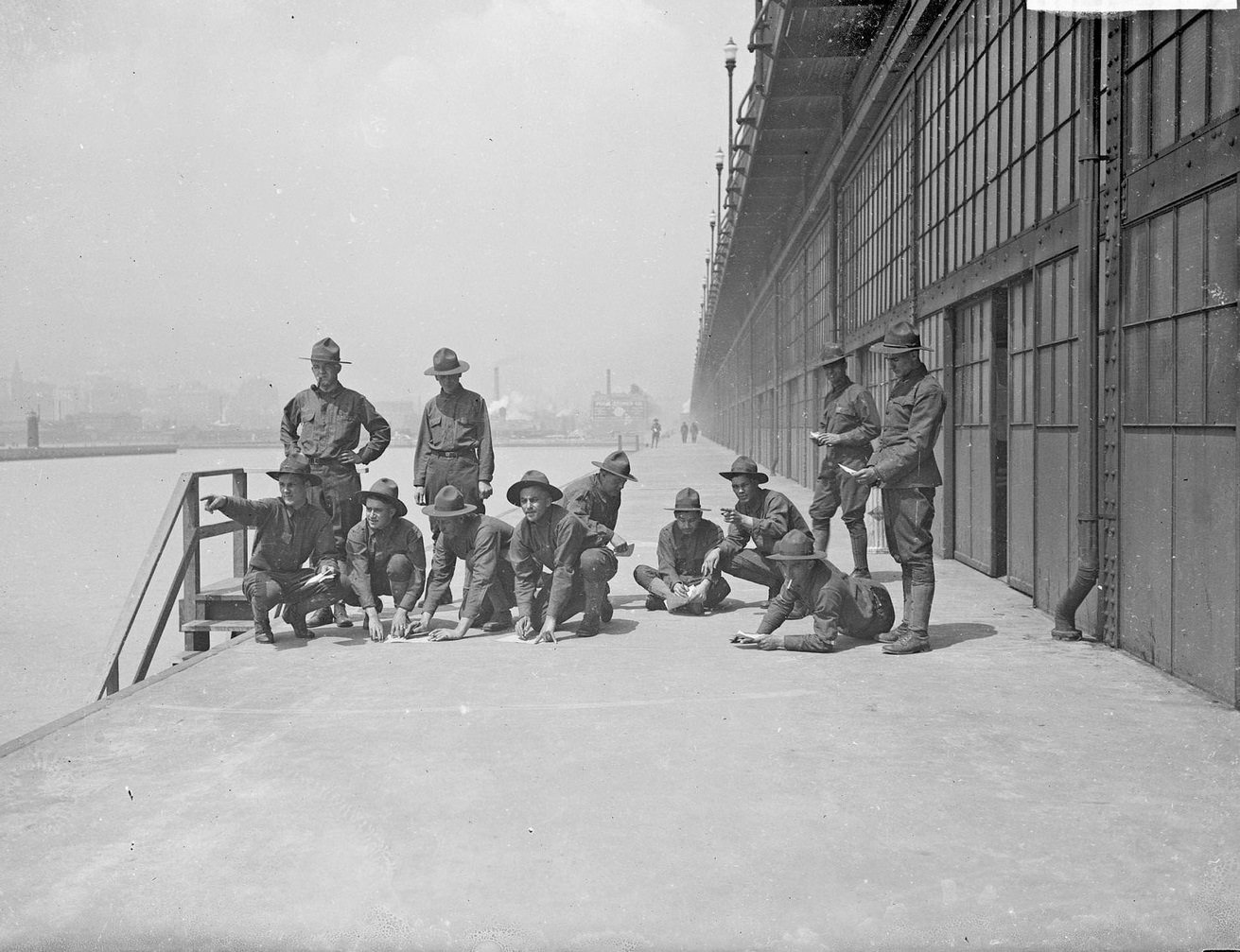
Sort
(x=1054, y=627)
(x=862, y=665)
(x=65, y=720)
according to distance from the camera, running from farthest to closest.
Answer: (x=1054, y=627) < (x=862, y=665) < (x=65, y=720)

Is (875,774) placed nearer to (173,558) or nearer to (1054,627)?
(1054,627)

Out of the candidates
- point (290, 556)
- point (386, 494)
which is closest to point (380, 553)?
point (386, 494)

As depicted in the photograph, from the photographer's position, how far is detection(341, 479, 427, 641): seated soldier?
7.11 m

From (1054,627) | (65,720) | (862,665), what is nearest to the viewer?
(65,720)

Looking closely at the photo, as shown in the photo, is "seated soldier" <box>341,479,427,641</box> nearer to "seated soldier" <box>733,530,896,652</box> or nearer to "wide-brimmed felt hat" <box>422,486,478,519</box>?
"wide-brimmed felt hat" <box>422,486,478,519</box>

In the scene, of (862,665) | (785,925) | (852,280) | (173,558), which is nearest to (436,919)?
(785,925)

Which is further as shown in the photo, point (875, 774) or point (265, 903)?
point (875, 774)

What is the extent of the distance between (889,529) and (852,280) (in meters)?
11.3

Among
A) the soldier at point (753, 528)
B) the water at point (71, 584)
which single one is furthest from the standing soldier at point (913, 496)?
the water at point (71, 584)

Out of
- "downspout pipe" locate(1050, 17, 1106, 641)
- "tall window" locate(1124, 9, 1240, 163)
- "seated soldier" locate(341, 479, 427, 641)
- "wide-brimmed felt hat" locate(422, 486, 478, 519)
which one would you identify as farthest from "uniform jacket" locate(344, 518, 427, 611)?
"tall window" locate(1124, 9, 1240, 163)

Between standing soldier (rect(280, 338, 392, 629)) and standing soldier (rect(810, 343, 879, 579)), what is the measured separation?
3601 mm

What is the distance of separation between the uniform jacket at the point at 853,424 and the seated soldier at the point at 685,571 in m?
1.26

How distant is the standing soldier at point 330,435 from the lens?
7.91 meters

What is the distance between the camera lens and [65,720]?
16.3ft
